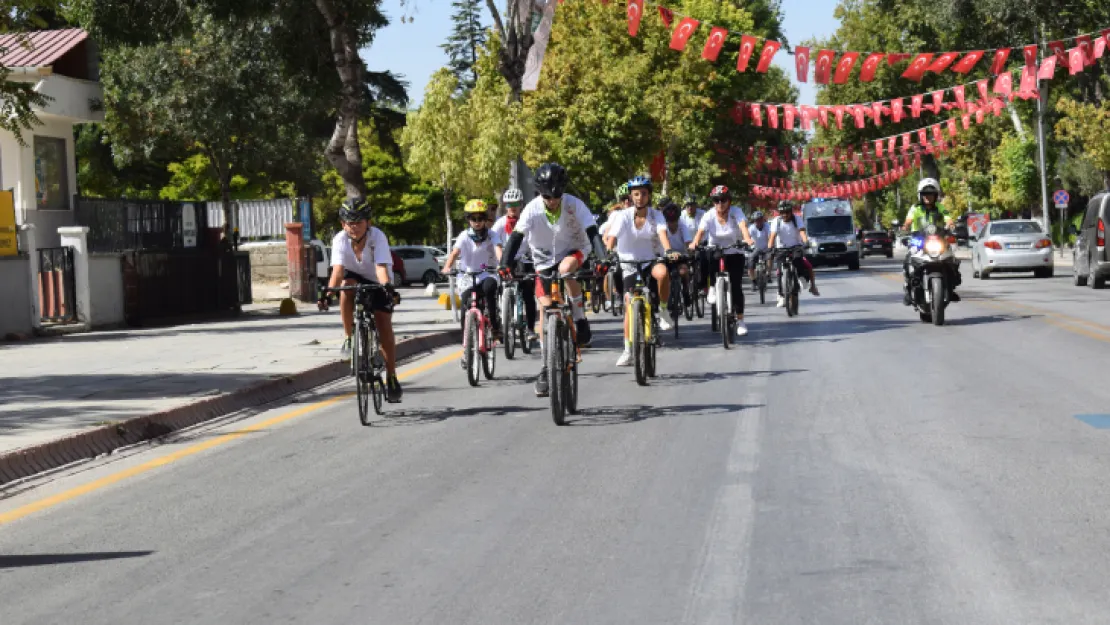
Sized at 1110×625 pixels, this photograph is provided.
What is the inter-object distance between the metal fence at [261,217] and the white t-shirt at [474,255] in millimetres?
35504

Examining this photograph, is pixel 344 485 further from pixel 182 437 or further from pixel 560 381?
pixel 182 437

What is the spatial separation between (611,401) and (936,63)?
85.3ft

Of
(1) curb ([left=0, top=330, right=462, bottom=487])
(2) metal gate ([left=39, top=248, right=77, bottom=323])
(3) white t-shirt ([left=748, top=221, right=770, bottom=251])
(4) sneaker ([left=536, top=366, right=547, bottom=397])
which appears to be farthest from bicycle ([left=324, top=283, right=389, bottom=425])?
(2) metal gate ([left=39, top=248, right=77, bottom=323])

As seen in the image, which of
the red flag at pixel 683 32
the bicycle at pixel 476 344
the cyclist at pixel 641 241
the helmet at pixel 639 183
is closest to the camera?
the bicycle at pixel 476 344

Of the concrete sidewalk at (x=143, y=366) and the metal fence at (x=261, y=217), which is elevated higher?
the metal fence at (x=261, y=217)

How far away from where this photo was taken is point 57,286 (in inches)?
1056

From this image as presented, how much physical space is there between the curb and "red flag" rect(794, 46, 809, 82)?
19809 millimetres

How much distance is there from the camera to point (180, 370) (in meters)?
17.1

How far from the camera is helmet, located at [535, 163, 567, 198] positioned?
1181 cm

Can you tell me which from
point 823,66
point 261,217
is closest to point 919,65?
point 823,66

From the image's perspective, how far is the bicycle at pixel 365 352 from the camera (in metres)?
11.8

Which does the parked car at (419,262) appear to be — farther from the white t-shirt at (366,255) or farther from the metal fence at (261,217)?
the white t-shirt at (366,255)

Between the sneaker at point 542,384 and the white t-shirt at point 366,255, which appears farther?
the white t-shirt at point 366,255

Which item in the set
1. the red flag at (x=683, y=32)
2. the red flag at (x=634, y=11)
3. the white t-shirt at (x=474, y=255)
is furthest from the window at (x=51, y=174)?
the white t-shirt at (x=474, y=255)
